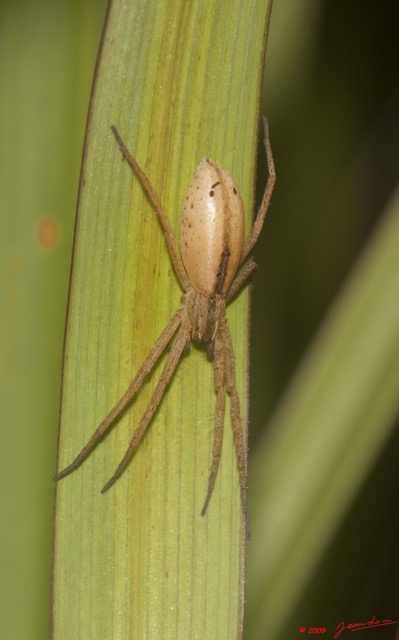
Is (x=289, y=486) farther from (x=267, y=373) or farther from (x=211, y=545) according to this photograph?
(x=267, y=373)

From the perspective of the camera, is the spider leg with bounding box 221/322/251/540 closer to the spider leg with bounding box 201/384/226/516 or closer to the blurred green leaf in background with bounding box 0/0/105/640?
the spider leg with bounding box 201/384/226/516

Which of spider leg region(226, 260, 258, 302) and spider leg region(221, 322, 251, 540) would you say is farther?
spider leg region(226, 260, 258, 302)

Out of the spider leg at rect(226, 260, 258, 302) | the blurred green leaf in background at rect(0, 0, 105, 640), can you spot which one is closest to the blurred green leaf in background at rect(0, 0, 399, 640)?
the blurred green leaf in background at rect(0, 0, 105, 640)

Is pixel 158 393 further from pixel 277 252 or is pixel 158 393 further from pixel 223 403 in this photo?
pixel 277 252

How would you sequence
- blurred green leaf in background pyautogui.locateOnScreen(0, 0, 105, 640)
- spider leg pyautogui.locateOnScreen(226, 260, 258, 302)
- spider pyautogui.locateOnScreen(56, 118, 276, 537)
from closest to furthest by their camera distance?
blurred green leaf in background pyautogui.locateOnScreen(0, 0, 105, 640) → spider pyautogui.locateOnScreen(56, 118, 276, 537) → spider leg pyautogui.locateOnScreen(226, 260, 258, 302)

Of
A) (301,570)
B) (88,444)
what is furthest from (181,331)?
(301,570)

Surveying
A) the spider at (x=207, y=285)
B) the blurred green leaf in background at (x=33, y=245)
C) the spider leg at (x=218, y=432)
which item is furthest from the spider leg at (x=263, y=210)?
the blurred green leaf in background at (x=33, y=245)
